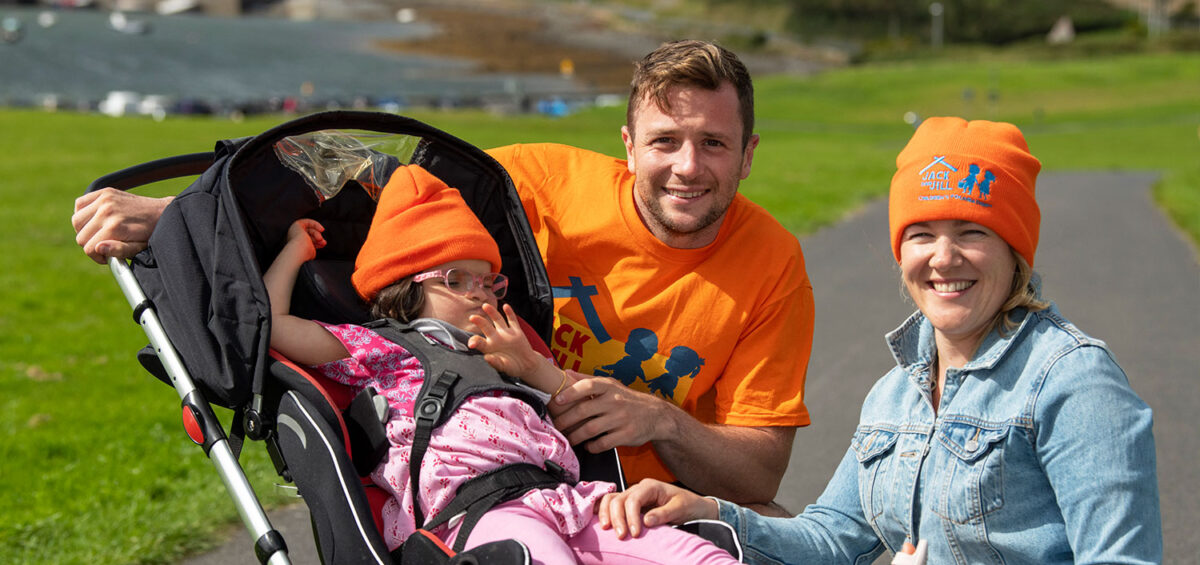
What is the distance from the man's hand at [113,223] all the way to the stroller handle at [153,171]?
0.41 feet

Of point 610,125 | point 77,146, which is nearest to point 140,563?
point 77,146

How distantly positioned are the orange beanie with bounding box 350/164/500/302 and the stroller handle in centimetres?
62

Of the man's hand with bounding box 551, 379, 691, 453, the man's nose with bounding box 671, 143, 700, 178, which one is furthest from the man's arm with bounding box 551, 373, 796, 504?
the man's nose with bounding box 671, 143, 700, 178

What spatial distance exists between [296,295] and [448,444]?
853mm

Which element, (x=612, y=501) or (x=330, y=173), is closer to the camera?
(x=612, y=501)

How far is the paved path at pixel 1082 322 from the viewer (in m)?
5.44

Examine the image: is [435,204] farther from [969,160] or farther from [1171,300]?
[1171,300]

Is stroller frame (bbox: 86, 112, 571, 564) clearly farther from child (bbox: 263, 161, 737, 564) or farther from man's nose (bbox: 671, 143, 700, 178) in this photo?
man's nose (bbox: 671, 143, 700, 178)

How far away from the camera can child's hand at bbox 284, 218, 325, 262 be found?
10.2ft

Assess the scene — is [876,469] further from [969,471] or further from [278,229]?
[278,229]

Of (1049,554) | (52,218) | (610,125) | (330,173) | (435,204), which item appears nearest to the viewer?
(1049,554)

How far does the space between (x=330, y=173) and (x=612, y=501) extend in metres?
1.39

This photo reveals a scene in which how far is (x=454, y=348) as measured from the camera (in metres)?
2.86

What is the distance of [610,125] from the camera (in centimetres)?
4159
